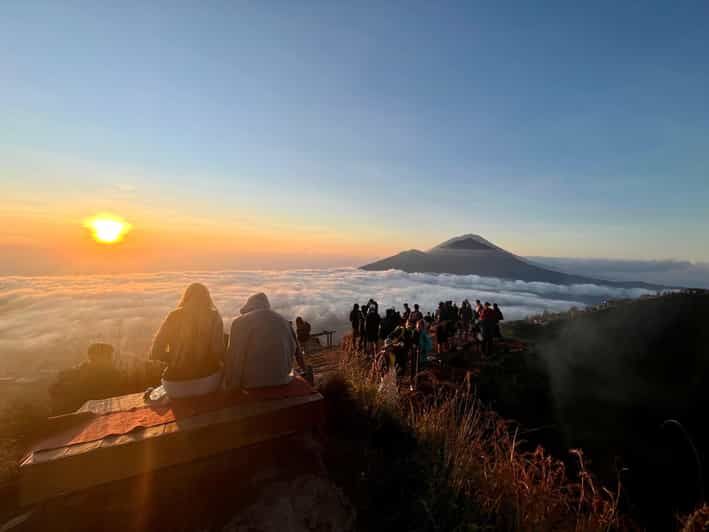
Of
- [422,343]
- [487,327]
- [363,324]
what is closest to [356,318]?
[363,324]

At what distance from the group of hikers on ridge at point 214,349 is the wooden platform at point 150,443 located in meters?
0.39

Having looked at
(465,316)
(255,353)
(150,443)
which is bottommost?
(465,316)

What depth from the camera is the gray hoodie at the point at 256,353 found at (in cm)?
338

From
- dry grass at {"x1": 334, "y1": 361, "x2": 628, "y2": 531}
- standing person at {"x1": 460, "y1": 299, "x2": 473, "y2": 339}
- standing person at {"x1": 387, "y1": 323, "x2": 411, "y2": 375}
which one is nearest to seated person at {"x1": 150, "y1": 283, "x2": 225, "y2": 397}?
dry grass at {"x1": 334, "y1": 361, "x2": 628, "y2": 531}

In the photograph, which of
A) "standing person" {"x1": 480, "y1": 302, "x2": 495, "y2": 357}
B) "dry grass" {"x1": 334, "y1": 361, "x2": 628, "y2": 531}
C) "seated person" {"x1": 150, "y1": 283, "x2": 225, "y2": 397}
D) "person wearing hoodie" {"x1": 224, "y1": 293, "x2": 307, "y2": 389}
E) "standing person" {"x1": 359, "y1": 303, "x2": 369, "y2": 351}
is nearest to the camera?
"dry grass" {"x1": 334, "y1": 361, "x2": 628, "y2": 531}

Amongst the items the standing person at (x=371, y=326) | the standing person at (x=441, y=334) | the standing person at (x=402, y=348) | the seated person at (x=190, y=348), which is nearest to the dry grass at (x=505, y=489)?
the seated person at (x=190, y=348)

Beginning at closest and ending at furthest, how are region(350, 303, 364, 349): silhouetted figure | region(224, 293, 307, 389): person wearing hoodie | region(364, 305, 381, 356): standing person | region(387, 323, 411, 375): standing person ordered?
region(224, 293, 307, 389): person wearing hoodie < region(387, 323, 411, 375): standing person < region(364, 305, 381, 356): standing person < region(350, 303, 364, 349): silhouetted figure

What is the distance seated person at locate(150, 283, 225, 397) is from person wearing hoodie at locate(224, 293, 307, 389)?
166mm

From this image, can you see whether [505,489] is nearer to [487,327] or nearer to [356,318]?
[356,318]

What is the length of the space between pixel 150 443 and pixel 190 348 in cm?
95

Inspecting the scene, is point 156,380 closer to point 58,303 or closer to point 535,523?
point 535,523

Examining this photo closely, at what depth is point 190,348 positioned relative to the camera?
3191 mm

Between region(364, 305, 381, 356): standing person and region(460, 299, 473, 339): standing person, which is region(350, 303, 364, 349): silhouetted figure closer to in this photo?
region(364, 305, 381, 356): standing person

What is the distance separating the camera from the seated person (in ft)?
10.4
